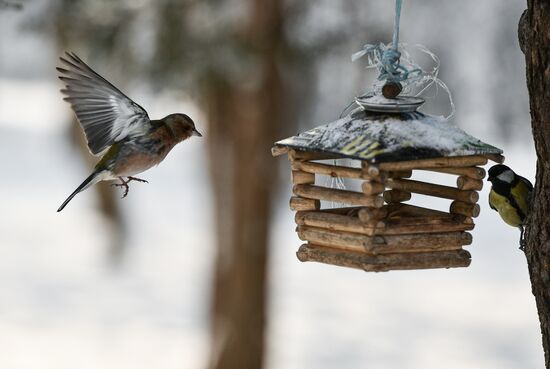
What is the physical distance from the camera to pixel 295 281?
48.8ft

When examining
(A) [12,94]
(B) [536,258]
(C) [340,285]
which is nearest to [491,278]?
(C) [340,285]

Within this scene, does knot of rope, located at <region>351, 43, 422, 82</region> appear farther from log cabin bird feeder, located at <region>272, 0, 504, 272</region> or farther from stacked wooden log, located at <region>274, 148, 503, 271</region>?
stacked wooden log, located at <region>274, 148, 503, 271</region>

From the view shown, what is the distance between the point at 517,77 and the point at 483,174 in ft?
24.2

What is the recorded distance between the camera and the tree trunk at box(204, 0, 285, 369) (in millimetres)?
9664

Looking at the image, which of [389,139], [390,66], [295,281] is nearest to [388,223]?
[389,139]

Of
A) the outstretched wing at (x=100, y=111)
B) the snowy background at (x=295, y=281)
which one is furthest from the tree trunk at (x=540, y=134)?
the snowy background at (x=295, y=281)

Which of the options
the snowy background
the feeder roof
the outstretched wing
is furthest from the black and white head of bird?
the snowy background

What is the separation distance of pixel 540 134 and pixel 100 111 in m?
1.96

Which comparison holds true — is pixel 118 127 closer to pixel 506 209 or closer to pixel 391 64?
pixel 391 64

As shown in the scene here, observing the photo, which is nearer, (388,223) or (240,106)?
(388,223)

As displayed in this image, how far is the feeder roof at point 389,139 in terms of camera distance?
3.51 meters

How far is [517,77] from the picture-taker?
10820 mm

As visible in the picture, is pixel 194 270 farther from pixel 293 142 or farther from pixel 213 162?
pixel 293 142

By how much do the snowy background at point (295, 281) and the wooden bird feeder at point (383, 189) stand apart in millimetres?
4511
